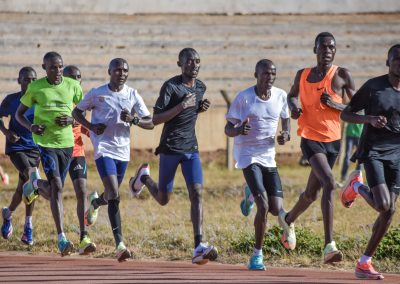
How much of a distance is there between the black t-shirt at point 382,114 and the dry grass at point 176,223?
1.76 metres

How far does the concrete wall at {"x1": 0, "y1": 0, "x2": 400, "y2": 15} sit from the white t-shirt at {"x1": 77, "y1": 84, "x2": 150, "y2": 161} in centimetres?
2072

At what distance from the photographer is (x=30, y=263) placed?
13023mm

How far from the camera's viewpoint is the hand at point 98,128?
12.8 m

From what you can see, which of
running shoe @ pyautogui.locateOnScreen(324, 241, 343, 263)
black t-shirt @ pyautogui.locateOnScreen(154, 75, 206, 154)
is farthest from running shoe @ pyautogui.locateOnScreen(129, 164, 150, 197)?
running shoe @ pyautogui.locateOnScreen(324, 241, 343, 263)

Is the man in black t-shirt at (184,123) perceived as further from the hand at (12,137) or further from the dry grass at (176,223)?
the hand at (12,137)

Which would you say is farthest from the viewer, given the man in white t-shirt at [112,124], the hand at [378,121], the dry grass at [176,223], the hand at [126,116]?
the dry grass at [176,223]

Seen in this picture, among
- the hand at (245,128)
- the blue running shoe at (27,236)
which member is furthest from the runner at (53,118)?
the hand at (245,128)

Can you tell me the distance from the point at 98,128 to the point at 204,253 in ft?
6.28

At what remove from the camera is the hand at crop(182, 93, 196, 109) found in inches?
484

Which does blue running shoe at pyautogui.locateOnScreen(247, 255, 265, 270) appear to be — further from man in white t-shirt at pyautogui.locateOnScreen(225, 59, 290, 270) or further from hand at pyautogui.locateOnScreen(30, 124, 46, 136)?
hand at pyautogui.locateOnScreen(30, 124, 46, 136)

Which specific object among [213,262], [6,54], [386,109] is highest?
[6,54]

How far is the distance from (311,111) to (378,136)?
58.6 inches

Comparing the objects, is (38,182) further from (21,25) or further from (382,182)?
(21,25)

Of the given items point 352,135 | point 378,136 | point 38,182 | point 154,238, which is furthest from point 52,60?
point 352,135
